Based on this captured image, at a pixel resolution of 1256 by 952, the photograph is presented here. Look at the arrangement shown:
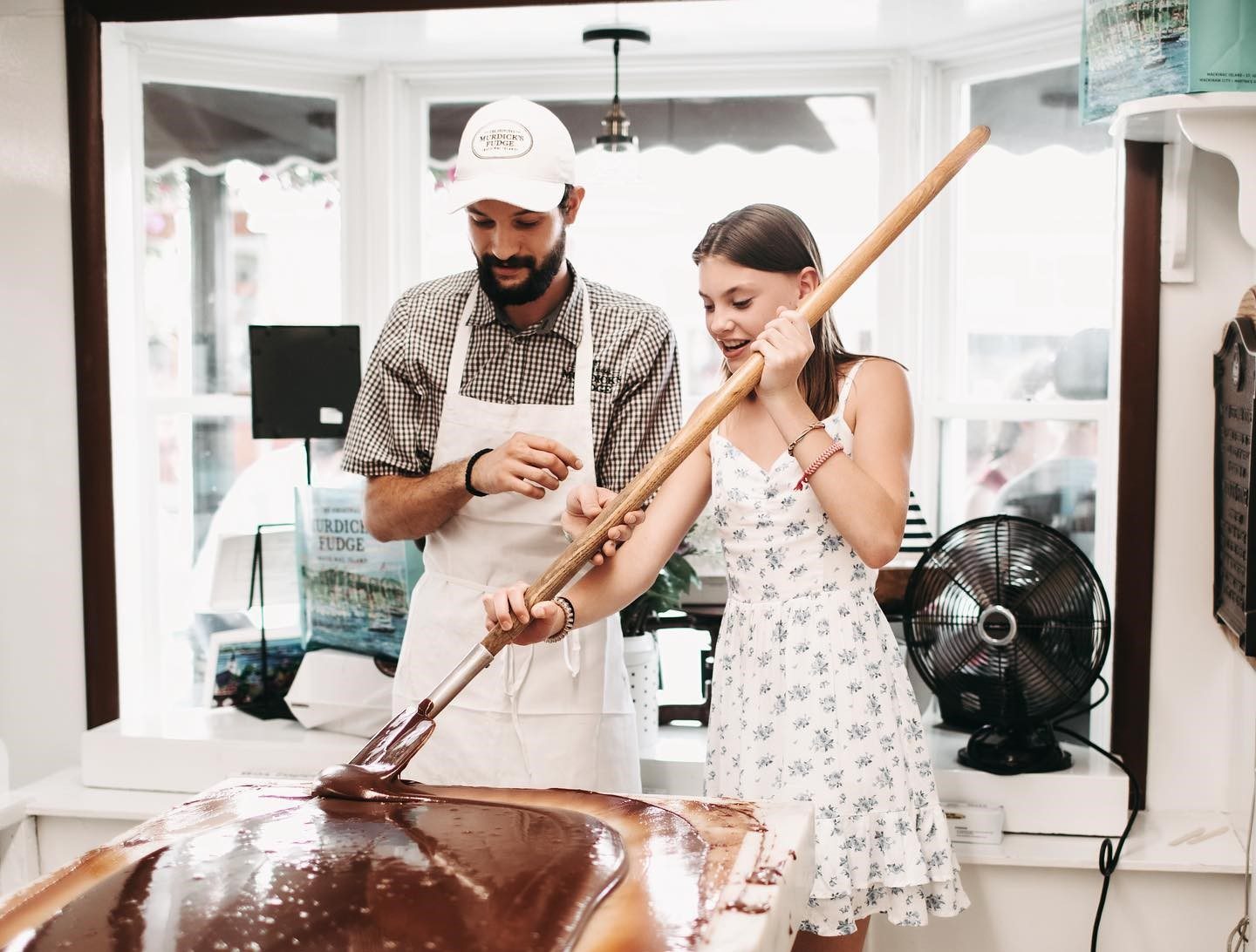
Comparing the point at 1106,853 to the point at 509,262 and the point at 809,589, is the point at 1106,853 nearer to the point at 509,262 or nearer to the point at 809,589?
the point at 809,589

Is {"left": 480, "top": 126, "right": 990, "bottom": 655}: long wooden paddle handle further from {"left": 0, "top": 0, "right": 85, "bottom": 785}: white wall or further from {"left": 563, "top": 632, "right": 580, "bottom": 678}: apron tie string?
{"left": 0, "top": 0, "right": 85, "bottom": 785}: white wall

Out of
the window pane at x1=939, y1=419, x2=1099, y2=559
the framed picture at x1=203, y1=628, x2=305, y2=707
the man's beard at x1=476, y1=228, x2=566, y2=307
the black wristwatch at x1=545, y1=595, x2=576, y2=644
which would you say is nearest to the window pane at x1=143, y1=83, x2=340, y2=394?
the framed picture at x1=203, y1=628, x2=305, y2=707

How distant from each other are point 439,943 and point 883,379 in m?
1.01

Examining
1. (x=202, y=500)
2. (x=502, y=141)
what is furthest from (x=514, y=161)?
(x=202, y=500)

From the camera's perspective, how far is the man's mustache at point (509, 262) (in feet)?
6.25

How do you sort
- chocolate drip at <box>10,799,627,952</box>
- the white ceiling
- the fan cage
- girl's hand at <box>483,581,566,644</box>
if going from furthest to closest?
1. the white ceiling
2. the fan cage
3. girl's hand at <box>483,581,566,644</box>
4. chocolate drip at <box>10,799,627,952</box>

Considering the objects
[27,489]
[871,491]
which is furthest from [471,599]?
[27,489]

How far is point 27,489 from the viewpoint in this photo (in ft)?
8.76

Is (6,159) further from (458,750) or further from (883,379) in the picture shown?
(883,379)

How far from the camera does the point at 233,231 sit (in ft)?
10.0

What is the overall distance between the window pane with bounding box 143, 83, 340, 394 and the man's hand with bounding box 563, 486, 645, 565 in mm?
1450

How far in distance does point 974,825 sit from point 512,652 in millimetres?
870

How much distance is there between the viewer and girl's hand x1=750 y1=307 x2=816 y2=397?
1.58m

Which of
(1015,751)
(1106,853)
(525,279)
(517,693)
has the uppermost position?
(525,279)
